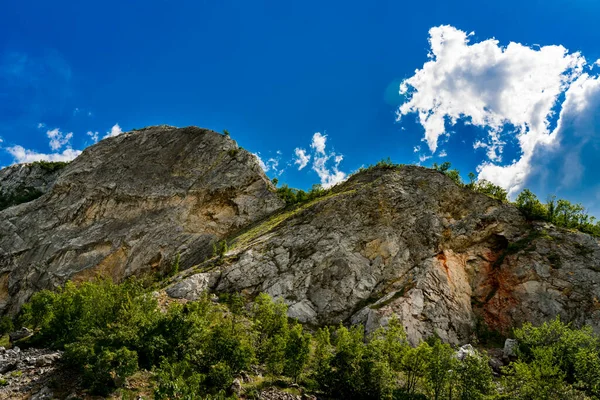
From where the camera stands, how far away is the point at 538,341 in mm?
39062

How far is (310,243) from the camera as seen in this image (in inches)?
2240

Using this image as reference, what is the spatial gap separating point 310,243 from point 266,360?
999 inches

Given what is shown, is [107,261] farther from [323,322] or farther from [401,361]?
[401,361]

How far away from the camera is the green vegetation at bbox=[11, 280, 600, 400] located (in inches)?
965

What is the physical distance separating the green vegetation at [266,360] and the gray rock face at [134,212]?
30.9 metres

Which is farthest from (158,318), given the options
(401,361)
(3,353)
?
(401,361)

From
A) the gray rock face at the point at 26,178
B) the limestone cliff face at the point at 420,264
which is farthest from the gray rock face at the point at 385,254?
the gray rock face at the point at 26,178

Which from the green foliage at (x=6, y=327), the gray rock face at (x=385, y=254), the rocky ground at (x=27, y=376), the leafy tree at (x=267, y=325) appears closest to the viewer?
the rocky ground at (x=27, y=376)

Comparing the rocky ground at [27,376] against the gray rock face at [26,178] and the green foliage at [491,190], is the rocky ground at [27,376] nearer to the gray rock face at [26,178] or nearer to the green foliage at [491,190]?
the green foliage at [491,190]

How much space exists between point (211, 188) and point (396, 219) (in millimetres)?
37755

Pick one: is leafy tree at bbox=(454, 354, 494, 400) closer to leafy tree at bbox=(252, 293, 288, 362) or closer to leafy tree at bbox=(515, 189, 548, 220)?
leafy tree at bbox=(252, 293, 288, 362)

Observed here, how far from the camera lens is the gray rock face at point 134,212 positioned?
69.3 m

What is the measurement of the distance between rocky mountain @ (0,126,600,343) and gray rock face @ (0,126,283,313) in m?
0.27

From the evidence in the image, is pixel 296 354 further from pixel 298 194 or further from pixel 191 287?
pixel 298 194
